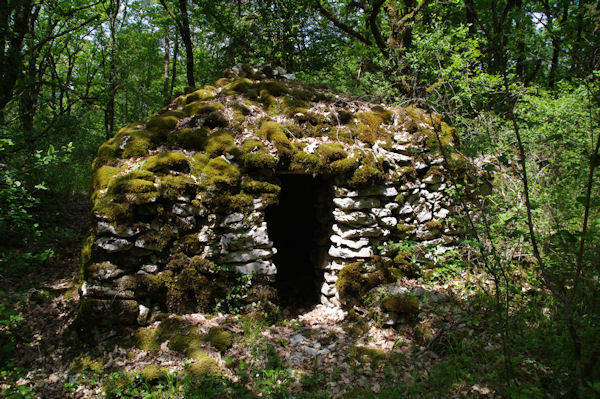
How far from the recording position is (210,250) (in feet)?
12.9

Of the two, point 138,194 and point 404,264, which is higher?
point 138,194

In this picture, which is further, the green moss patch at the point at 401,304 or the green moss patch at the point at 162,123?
the green moss patch at the point at 162,123

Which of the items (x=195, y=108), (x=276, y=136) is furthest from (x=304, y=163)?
(x=195, y=108)

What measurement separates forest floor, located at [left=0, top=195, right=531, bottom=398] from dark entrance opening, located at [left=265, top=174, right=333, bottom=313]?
3.31 ft

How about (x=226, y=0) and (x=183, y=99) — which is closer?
(x=183, y=99)

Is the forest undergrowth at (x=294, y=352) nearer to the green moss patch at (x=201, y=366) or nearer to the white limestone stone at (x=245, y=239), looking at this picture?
the green moss patch at (x=201, y=366)

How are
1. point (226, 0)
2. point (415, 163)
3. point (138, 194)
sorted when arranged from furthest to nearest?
point (226, 0)
point (415, 163)
point (138, 194)

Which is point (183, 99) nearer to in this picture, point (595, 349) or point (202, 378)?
point (202, 378)

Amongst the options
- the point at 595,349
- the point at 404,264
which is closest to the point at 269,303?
the point at 404,264

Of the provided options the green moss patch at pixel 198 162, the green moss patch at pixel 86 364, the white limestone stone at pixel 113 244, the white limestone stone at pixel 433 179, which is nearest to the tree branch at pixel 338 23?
the white limestone stone at pixel 433 179

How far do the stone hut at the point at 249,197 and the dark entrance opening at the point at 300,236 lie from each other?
0.13ft

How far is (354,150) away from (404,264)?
6.11 feet

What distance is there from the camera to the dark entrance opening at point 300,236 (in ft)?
16.5

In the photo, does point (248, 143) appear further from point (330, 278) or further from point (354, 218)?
point (330, 278)
